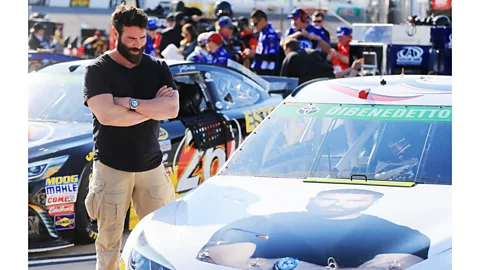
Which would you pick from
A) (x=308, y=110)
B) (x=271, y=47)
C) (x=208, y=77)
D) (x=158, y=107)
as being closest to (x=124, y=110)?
(x=158, y=107)

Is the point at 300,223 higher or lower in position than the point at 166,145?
higher

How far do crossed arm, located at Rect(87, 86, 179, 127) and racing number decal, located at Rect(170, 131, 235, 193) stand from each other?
1.96 metres

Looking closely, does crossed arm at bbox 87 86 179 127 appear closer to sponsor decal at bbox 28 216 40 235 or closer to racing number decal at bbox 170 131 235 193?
sponsor decal at bbox 28 216 40 235

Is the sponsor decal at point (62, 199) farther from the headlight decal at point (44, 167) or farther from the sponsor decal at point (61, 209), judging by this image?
the headlight decal at point (44, 167)

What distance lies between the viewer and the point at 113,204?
487 centimetres

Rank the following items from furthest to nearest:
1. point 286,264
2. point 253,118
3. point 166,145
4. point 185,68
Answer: point 253,118 < point 185,68 < point 166,145 < point 286,264

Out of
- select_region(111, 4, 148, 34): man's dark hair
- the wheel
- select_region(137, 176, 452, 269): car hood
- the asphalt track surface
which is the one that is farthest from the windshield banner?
the asphalt track surface

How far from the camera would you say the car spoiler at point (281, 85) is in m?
8.86

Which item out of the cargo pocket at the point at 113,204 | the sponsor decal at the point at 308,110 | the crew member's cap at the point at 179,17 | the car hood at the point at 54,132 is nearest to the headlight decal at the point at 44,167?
the car hood at the point at 54,132

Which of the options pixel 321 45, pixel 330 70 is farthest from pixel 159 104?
pixel 321 45

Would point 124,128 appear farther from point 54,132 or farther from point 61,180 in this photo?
point 54,132

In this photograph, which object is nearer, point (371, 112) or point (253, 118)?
point (371, 112)

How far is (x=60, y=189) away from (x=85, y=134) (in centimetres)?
52

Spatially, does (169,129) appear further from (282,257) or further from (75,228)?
(282,257)
